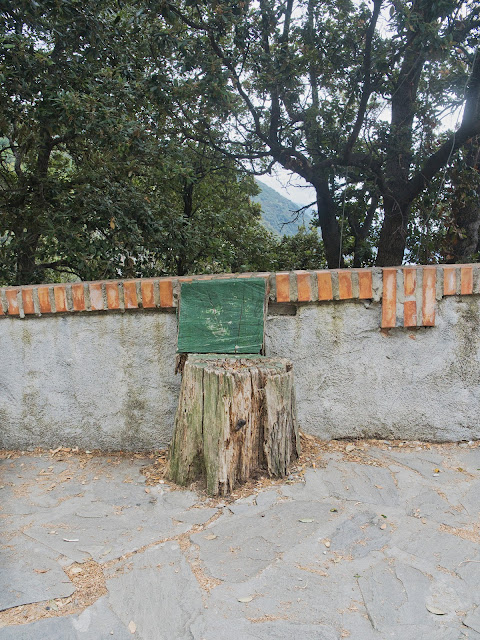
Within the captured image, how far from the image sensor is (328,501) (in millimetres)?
2658

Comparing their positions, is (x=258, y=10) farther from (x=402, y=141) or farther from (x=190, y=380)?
(x=190, y=380)

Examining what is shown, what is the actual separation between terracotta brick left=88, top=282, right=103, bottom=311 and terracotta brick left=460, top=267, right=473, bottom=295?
7.78 feet

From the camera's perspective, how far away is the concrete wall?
10.8 feet

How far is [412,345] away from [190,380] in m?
1.49

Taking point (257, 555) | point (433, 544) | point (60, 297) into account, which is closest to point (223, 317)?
point (60, 297)

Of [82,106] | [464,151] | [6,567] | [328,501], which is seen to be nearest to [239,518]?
[328,501]

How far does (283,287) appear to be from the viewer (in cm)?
331

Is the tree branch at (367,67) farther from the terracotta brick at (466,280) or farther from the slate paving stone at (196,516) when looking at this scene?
the slate paving stone at (196,516)

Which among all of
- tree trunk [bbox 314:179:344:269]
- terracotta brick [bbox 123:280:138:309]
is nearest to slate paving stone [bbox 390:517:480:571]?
terracotta brick [bbox 123:280:138:309]

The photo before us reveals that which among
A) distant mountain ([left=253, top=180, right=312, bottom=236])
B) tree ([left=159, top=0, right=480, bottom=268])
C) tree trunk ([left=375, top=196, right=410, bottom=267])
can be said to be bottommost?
tree trunk ([left=375, top=196, right=410, bottom=267])

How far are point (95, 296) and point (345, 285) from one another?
169cm

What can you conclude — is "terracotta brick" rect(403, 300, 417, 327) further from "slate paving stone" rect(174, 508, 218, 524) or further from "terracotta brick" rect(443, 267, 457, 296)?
"slate paving stone" rect(174, 508, 218, 524)

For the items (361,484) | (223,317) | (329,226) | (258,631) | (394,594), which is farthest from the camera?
(329,226)

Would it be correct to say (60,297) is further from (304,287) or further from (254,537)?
(254,537)
